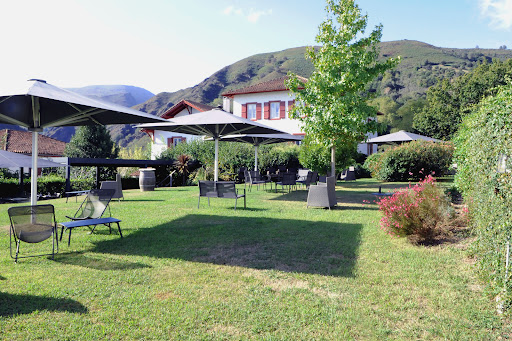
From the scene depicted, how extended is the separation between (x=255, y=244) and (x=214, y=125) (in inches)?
230

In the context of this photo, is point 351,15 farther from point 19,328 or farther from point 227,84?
point 227,84

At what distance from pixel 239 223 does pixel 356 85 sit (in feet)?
28.9

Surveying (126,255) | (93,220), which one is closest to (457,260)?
(126,255)

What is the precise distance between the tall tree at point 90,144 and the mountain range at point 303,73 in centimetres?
4947

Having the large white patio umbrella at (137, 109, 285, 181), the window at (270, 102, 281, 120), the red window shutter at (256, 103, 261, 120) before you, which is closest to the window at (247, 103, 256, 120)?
the red window shutter at (256, 103, 261, 120)

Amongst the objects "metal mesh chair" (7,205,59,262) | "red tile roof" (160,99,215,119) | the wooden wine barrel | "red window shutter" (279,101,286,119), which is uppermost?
"red tile roof" (160,99,215,119)

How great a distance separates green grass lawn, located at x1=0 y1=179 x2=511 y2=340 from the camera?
9.36 ft

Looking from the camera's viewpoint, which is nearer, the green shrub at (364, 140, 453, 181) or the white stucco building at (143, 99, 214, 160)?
the green shrub at (364, 140, 453, 181)

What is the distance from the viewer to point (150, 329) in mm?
2834

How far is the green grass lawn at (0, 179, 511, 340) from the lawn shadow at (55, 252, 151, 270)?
0.01 m

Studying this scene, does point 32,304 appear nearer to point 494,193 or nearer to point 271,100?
point 494,193

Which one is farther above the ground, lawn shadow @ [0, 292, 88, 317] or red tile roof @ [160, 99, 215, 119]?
red tile roof @ [160, 99, 215, 119]

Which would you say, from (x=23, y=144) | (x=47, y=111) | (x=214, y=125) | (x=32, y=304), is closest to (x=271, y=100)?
(x=214, y=125)

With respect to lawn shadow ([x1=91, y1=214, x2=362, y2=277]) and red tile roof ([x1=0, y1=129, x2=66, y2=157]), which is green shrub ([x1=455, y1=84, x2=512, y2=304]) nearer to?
lawn shadow ([x1=91, y1=214, x2=362, y2=277])
